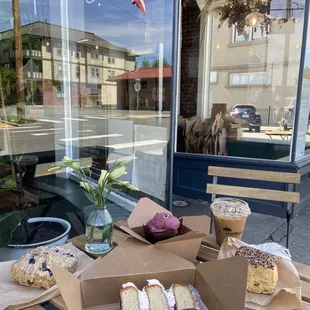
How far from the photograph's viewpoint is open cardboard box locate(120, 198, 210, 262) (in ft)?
3.28

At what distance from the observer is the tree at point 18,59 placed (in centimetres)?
230

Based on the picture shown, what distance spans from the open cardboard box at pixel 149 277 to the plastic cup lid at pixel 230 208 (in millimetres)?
377

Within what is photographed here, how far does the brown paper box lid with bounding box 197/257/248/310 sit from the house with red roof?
1.97 m

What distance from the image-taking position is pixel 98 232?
3.78 feet

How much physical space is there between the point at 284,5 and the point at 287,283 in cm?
464

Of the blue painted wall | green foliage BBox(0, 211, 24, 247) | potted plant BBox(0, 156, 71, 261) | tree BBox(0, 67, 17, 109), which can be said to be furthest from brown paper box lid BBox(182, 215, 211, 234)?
the blue painted wall

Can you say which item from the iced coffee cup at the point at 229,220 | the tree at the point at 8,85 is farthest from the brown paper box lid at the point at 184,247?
the tree at the point at 8,85

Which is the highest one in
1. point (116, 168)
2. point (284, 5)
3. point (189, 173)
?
point (284, 5)

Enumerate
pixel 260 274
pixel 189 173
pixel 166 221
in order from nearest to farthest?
pixel 260 274 < pixel 166 221 < pixel 189 173

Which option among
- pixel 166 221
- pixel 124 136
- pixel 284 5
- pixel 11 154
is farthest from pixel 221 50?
pixel 166 221

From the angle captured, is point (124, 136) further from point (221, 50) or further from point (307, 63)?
point (221, 50)

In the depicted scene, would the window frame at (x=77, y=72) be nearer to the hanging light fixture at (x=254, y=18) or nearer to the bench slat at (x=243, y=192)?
the bench slat at (x=243, y=192)

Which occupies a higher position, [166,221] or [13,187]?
[166,221]

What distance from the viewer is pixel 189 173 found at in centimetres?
430
